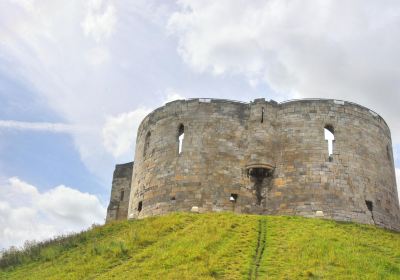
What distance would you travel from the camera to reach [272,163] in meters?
23.1

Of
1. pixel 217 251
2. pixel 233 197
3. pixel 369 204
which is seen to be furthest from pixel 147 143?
pixel 217 251

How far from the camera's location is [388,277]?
41.3 ft

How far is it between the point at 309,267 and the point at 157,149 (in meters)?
12.8

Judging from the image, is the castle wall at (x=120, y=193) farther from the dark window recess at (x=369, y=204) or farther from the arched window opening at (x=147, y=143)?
the dark window recess at (x=369, y=204)

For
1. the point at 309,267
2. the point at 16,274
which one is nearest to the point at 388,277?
the point at 309,267

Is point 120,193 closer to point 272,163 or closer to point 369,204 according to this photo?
point 272,163

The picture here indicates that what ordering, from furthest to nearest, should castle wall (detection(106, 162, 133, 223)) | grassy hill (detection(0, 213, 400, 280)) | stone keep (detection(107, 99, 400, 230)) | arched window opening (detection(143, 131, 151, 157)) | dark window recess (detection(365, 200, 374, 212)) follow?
castle wall (detection(106, 162, 133, 223)) < arched window opening (detection(143, 131, 151, 157)) < dark window recess (detection(365, 200, 374, 212)) < stone keep (detection(107, 99, 400, 230)) < grassy hill (detection(0, 213, 400, 280))

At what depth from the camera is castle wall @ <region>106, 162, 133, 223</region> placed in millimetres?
31000

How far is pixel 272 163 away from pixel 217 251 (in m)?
9.02

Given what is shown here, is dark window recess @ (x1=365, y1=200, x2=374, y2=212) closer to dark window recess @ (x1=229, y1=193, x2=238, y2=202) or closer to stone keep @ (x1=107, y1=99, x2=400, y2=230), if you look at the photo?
stone keep @ (x1=107, y1=99, x2=400, y2=230)

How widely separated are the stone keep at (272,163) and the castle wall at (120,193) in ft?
19.9

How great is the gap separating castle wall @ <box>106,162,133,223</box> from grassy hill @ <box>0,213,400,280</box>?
32.5 feet

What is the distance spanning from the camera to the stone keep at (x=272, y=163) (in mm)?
22312

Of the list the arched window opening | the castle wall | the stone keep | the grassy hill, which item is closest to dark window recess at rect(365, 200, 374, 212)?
the stone keep
